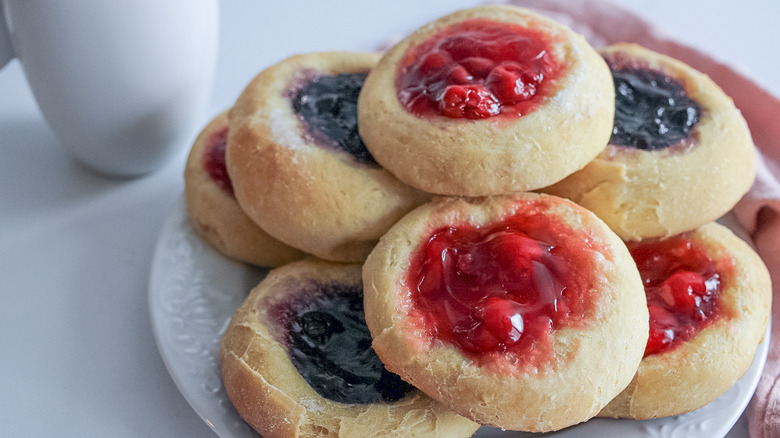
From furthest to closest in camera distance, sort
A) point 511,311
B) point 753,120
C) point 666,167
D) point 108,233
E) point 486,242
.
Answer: point 753,120
point 108,233
point 666,167
point 486,242
point 511,311

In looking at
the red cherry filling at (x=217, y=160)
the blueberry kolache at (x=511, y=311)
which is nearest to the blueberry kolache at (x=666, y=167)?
the blueberry kolache at (x=511, y=311)

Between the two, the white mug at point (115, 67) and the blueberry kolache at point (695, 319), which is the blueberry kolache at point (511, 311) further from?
the white mug at point (115, 67)

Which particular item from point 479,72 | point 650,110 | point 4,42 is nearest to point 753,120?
point 650,110

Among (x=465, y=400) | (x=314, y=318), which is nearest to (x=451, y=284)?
(x=465, y=400)

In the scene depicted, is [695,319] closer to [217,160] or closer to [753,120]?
[753,120]

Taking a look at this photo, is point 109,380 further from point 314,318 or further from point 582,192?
point 582,192

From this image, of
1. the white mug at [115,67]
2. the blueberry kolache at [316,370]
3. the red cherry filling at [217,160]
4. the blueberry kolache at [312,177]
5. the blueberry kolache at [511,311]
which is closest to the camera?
the blueberry kolache at [511,311]
